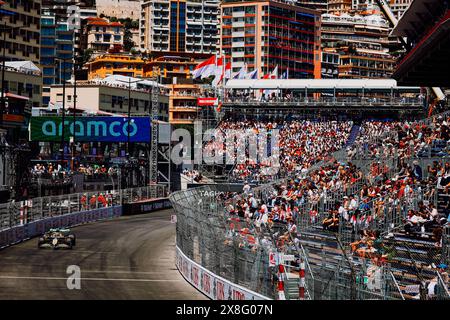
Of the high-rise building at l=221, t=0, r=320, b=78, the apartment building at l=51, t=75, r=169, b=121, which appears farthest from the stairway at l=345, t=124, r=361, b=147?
the high-rise building at l=221, t=0, r=320, b=78

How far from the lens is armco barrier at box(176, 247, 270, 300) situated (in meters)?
22.7

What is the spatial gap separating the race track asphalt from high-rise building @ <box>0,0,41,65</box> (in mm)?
73362

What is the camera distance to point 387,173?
36000 millimetres

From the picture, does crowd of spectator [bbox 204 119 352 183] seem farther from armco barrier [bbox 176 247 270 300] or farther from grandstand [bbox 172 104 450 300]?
armco barrier [bbox 176 247 270 300]

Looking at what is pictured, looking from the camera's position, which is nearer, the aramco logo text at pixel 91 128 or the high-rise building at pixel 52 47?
the aramco logo text at pixel 91 128

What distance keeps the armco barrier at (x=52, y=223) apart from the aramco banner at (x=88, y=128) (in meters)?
16.7

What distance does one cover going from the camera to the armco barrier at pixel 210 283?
74.3 feet

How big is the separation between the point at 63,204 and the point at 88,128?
28.2 m

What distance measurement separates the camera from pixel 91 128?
80.6 m

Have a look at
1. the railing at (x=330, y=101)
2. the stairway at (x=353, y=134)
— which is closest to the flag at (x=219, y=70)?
the railing at (x=330, y=101)

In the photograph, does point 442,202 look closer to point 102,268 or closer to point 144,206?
point 102,268

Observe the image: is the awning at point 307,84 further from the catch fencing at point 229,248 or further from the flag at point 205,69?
the catch fencing at point 229,248

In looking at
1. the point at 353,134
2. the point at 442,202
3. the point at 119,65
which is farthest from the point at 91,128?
the point at 119,65

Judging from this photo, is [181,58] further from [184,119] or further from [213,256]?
[213,256]
